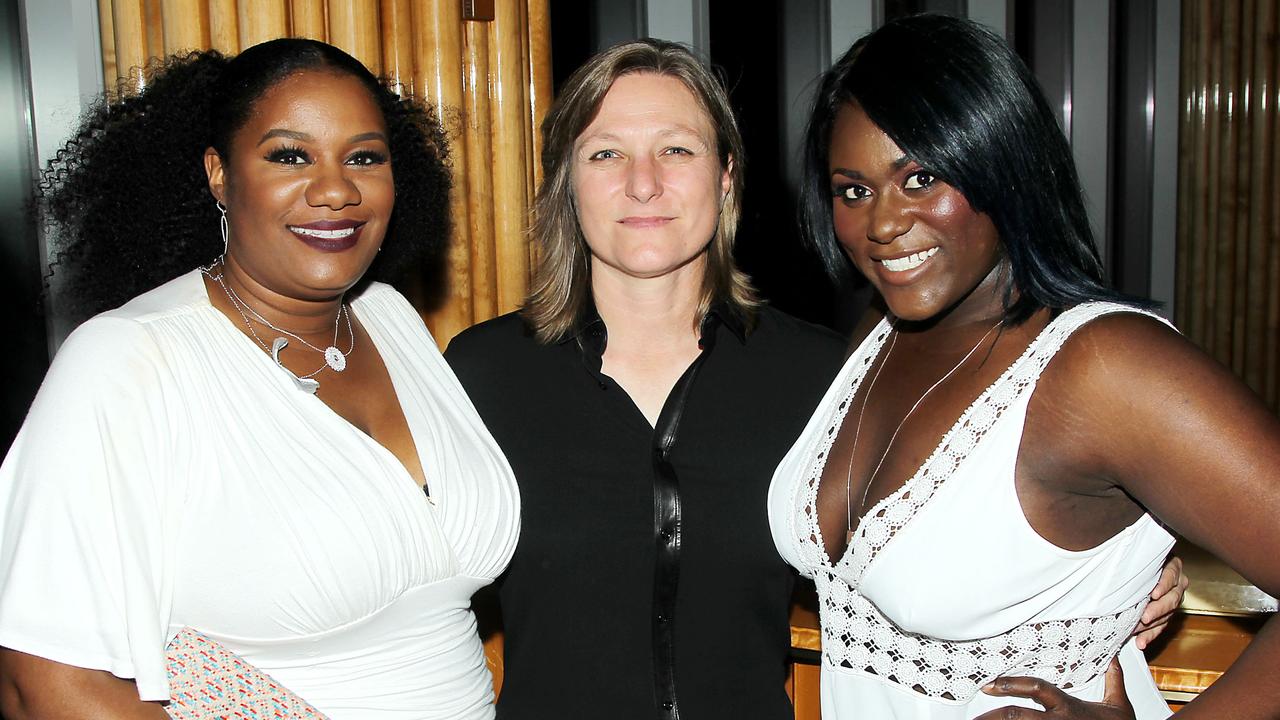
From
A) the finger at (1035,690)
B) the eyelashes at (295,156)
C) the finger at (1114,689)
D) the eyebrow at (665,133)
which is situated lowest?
the finger at (1114,689)

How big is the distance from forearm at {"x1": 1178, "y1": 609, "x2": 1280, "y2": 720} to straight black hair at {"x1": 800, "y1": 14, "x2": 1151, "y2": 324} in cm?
49

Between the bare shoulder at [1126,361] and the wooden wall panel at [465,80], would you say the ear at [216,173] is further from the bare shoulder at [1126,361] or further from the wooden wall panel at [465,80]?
the bare shoulder at [1126,361]

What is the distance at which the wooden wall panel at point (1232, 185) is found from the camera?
5199 mm

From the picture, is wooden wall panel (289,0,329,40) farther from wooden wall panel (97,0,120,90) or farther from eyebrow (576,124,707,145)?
eyebrow (576,124,707,145)

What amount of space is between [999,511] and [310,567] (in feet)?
3.41

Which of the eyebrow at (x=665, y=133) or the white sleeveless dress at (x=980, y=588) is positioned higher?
the eyebrow at (x=665, y=133)

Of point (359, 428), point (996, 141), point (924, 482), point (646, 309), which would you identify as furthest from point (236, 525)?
point (996, 141)

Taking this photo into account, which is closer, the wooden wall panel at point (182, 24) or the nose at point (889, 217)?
the nose at point (889, 217)

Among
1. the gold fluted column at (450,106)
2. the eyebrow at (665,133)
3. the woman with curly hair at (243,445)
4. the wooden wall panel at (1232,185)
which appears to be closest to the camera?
the woman with curly hair at (243,445)

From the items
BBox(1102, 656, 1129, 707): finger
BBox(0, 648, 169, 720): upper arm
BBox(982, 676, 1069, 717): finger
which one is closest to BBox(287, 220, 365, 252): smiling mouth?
BBox(0, 648, 169, 720): upper arm

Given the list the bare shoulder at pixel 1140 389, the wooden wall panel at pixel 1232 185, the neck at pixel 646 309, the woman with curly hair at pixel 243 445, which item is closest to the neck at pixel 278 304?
the woman with curly hair at pixel 243 445

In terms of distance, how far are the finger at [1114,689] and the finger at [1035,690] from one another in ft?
0.42

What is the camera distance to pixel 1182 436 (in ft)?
4.14

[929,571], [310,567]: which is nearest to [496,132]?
[310,567]
